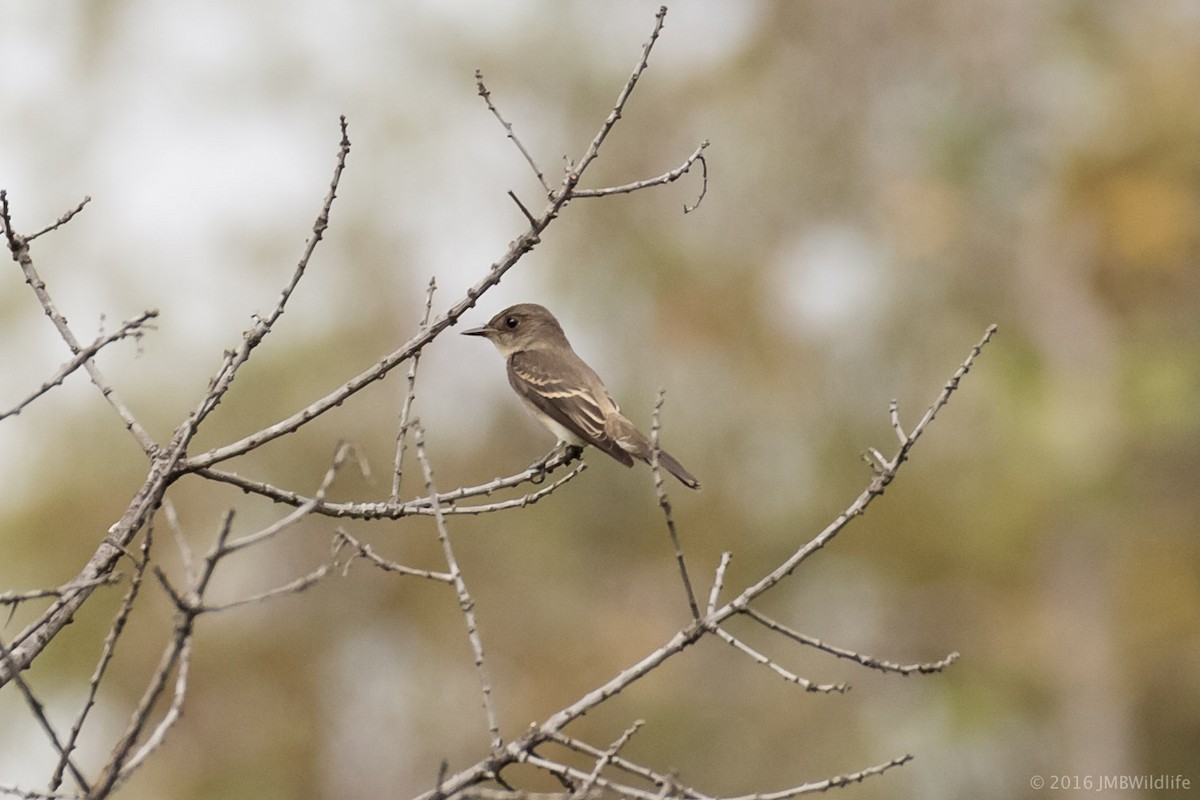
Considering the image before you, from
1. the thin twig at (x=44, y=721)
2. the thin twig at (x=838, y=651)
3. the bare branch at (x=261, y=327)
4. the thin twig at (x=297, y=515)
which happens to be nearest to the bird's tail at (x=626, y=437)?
the bare branch at (x=261, y=327)

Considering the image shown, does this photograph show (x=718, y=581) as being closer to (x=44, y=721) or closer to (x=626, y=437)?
(x=44, y=721)

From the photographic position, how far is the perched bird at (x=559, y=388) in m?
9.16

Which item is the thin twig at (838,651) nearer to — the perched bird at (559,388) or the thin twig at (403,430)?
the thin twig at (403,430)

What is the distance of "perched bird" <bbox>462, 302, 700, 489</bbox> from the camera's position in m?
9.16

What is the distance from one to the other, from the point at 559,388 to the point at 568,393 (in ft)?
0.38

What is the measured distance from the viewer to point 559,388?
9773 millimetres

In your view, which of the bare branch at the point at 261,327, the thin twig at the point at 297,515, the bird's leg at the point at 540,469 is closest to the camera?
the thin twig at the point at 297,515

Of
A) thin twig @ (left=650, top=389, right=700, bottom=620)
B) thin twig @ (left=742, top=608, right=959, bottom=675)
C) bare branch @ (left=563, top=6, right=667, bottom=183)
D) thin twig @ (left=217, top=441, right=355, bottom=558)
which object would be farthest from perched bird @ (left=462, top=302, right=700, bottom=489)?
thin twig @ (left=217, top=441, right=355, bottom=558)

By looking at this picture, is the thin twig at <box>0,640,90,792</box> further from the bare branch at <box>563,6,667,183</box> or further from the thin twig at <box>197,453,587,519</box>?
the bare branch at <box>563,6,667,183</box>

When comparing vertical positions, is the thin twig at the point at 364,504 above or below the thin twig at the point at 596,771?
above

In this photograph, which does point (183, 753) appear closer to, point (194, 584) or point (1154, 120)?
point (1154, 120)

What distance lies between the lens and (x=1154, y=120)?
23.4m

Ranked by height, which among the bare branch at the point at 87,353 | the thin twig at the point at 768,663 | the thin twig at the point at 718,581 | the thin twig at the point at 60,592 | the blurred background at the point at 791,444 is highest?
the blurred background at the point at 791,444

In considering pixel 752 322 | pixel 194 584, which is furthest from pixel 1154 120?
pixel 194 584
